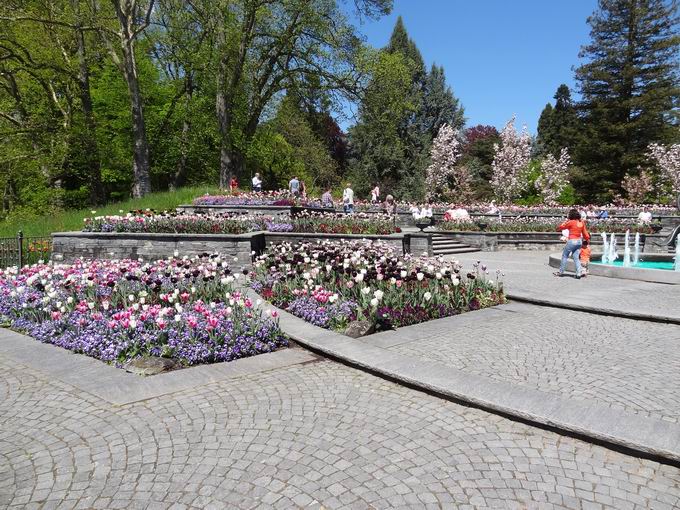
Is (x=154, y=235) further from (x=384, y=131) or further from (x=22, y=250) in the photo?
(x=384, y=131)

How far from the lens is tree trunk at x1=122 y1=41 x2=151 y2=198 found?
22.5 meters

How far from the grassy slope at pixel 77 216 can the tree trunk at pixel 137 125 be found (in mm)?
1408

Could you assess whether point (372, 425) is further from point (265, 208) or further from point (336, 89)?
point (336, 89)

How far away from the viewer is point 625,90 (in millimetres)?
43062

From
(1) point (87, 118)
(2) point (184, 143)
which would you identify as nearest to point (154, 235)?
(1) point (87, 118)

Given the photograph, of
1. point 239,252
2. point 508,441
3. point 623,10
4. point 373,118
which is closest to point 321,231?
point 239,252

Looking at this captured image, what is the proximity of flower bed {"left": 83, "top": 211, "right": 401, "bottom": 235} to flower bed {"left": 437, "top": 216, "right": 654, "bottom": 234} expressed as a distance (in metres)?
6.93

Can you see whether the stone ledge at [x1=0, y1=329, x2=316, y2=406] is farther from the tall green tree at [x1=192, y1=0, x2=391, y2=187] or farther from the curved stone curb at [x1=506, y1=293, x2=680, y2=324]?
the tall green tree at [x1=192, y1=0, x2=391, y2=187]

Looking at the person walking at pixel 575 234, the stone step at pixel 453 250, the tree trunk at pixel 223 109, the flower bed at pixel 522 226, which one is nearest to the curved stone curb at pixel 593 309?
the person walking at pixel 575 234

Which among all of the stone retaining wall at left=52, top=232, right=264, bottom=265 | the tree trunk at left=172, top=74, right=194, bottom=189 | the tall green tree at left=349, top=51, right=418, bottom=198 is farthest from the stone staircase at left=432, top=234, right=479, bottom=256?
the tree trunk at left=172, top=74, right=194, bottom=189

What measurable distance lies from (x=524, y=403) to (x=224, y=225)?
36.0 ft

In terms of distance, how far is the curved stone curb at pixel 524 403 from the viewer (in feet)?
12.0

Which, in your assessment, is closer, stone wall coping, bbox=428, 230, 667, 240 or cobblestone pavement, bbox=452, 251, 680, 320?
cobblestone pavement, bbox=452, 251, 680, 320

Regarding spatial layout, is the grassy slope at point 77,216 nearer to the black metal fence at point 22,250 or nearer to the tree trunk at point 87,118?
the black metal fence at point 22,250
